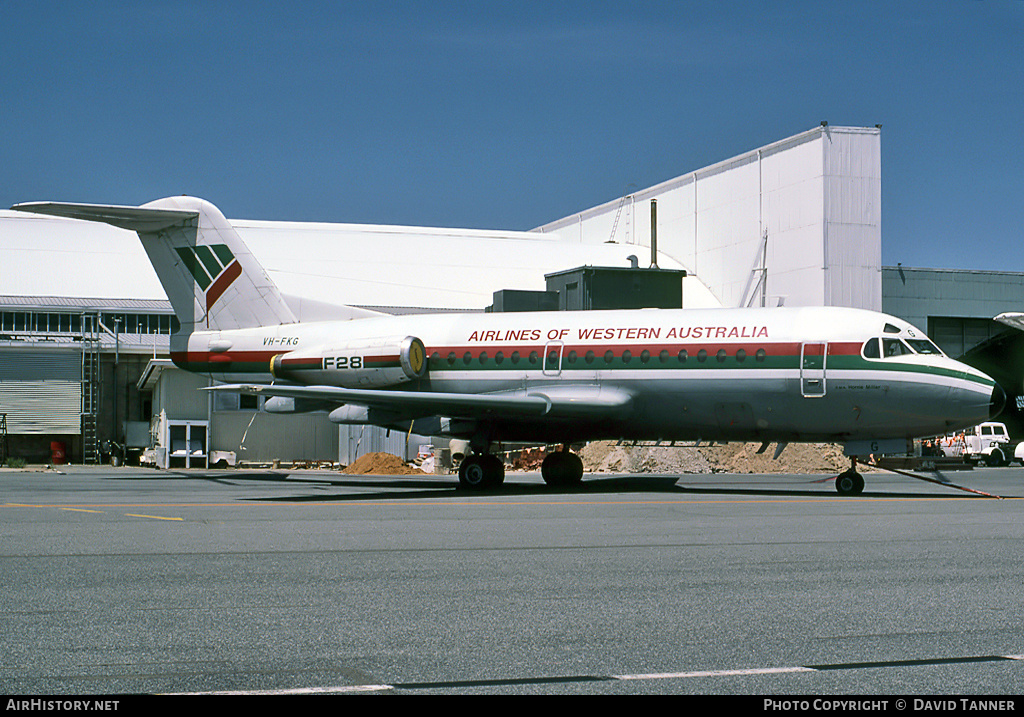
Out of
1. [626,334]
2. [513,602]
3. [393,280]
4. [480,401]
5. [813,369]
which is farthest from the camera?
[393,280]

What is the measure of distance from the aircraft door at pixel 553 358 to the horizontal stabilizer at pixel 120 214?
1105 cm

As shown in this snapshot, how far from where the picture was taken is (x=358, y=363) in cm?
2688

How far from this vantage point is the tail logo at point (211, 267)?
1165 inches

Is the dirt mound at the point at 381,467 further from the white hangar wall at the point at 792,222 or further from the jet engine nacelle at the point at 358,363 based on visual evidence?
the white hangar wall at the point at 792,222

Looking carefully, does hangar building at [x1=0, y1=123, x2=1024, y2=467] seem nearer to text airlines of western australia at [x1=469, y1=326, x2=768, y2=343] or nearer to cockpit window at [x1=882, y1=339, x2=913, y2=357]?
text airlines of western australia at [x1=469, y1=326, x2=768, y2=343]


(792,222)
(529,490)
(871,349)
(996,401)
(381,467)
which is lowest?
(381,467)

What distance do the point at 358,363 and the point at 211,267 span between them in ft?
19.3

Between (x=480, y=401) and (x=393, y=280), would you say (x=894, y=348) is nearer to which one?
(x=480, y=401)

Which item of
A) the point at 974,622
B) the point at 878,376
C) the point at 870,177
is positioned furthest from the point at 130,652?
the point at 870,177

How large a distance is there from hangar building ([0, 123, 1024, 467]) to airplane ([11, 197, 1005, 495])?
38.1 feet

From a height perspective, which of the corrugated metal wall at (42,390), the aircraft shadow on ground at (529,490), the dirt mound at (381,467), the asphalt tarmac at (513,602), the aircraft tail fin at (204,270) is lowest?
the dirt mound at (381,467)

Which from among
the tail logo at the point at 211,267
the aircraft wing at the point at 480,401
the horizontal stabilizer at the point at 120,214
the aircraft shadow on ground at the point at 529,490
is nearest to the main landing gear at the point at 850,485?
the aircraft shadow on ground at the point at 529,490

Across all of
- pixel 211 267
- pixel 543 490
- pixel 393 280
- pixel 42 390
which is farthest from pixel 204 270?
pixel 393 280

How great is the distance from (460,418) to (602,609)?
16904 millimetres
